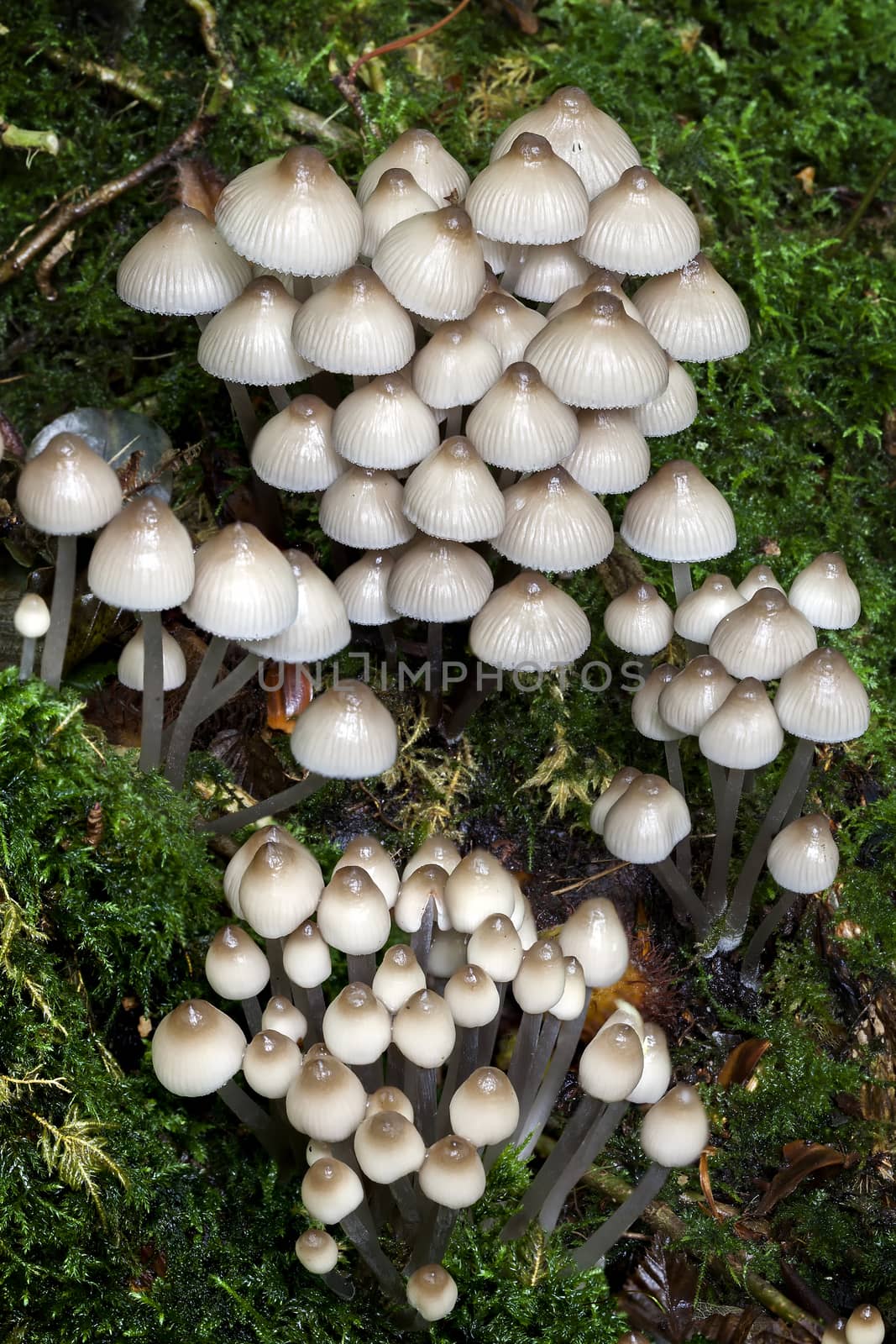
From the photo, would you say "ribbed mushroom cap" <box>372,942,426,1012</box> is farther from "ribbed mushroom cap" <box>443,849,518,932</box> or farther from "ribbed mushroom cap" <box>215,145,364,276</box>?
"ribbed mushroom cap" <box>215,145,364,276</box>

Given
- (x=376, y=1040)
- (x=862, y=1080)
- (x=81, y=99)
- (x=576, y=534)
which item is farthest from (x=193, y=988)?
(x=81, y=99)

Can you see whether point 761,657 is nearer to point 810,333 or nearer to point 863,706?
point 863,706

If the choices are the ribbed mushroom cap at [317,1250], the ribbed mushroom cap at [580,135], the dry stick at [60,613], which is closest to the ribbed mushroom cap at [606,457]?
the ribbed mushroom cap at [580,135]

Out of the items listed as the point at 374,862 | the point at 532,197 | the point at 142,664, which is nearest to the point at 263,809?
the point at 142,664

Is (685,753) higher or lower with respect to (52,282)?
lower

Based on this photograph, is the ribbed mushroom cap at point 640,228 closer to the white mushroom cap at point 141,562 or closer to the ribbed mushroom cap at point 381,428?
the ribbed mushroom cap at point 381,428

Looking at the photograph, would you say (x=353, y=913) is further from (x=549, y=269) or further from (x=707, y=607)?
(x=549, y=269)
